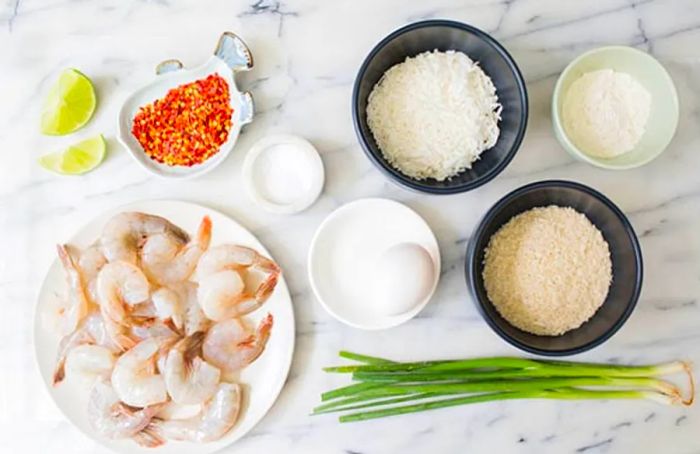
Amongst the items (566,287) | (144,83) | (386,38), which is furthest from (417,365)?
(144,83)

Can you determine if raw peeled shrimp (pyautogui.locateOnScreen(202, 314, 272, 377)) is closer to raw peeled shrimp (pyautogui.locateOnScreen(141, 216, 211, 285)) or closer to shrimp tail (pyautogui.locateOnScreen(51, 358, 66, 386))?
raw peeled shrimp (pyautogui.locateOnScreen(141, 216, 211, 285))

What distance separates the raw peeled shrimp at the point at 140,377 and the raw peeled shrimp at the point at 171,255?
0.13m

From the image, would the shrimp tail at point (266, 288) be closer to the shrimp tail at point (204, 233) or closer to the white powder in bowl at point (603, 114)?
the shrimp tail at point (204, 233)

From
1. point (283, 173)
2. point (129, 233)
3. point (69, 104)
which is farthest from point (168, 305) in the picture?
point (69, 104)

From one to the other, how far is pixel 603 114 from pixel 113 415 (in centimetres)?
105

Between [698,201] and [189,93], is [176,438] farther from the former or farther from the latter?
[698,201]

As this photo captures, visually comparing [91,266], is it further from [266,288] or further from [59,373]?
[266,288]

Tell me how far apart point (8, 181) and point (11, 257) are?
0.49 feet

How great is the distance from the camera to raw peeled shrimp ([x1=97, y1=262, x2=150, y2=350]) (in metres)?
1.60

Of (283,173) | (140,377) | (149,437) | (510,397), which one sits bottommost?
(149,437)

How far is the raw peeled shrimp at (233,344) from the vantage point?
1.63 m

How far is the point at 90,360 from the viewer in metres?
1.62

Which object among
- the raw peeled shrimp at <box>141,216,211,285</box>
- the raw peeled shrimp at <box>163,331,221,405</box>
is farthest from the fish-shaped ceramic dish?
the raw peeled shrimp at <box>163,331,221,405</box>

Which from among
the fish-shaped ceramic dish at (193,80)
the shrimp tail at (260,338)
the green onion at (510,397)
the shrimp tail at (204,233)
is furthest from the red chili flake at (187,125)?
the green onion at (510,397)
